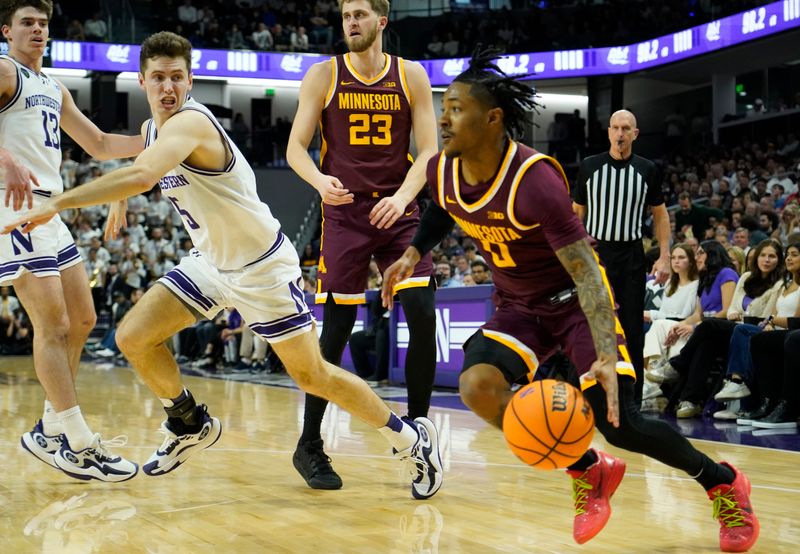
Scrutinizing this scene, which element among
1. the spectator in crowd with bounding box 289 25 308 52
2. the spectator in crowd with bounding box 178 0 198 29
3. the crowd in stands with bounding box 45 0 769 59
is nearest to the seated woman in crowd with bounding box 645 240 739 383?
the crowd in stands with bounding box 45 0 769 59

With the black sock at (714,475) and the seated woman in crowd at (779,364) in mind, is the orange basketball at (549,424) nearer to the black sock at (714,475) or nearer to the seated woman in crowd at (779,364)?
the black sock at (714,475)

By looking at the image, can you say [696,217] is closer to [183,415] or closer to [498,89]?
[183,415]

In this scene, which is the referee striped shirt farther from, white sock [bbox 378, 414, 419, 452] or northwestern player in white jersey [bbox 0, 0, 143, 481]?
northwestern player in white jersey [bbox 0, 0, 143, 481]

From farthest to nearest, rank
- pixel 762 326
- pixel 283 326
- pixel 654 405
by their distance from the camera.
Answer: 1. pixel 654 405
2. pixel 762 326
3. pixel 283 326

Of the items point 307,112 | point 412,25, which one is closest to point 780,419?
point 307,112

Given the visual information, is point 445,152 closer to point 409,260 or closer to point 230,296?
point 409,260

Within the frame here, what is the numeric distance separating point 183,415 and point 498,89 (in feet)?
7.04

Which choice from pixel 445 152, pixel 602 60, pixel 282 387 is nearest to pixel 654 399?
pixel 282 387

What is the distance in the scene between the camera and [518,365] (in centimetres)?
347

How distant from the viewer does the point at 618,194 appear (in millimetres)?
6617

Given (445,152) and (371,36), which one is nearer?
(445,152)

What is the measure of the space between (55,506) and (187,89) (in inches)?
72.1

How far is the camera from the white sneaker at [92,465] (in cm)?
432

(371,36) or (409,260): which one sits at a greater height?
(371,36)
